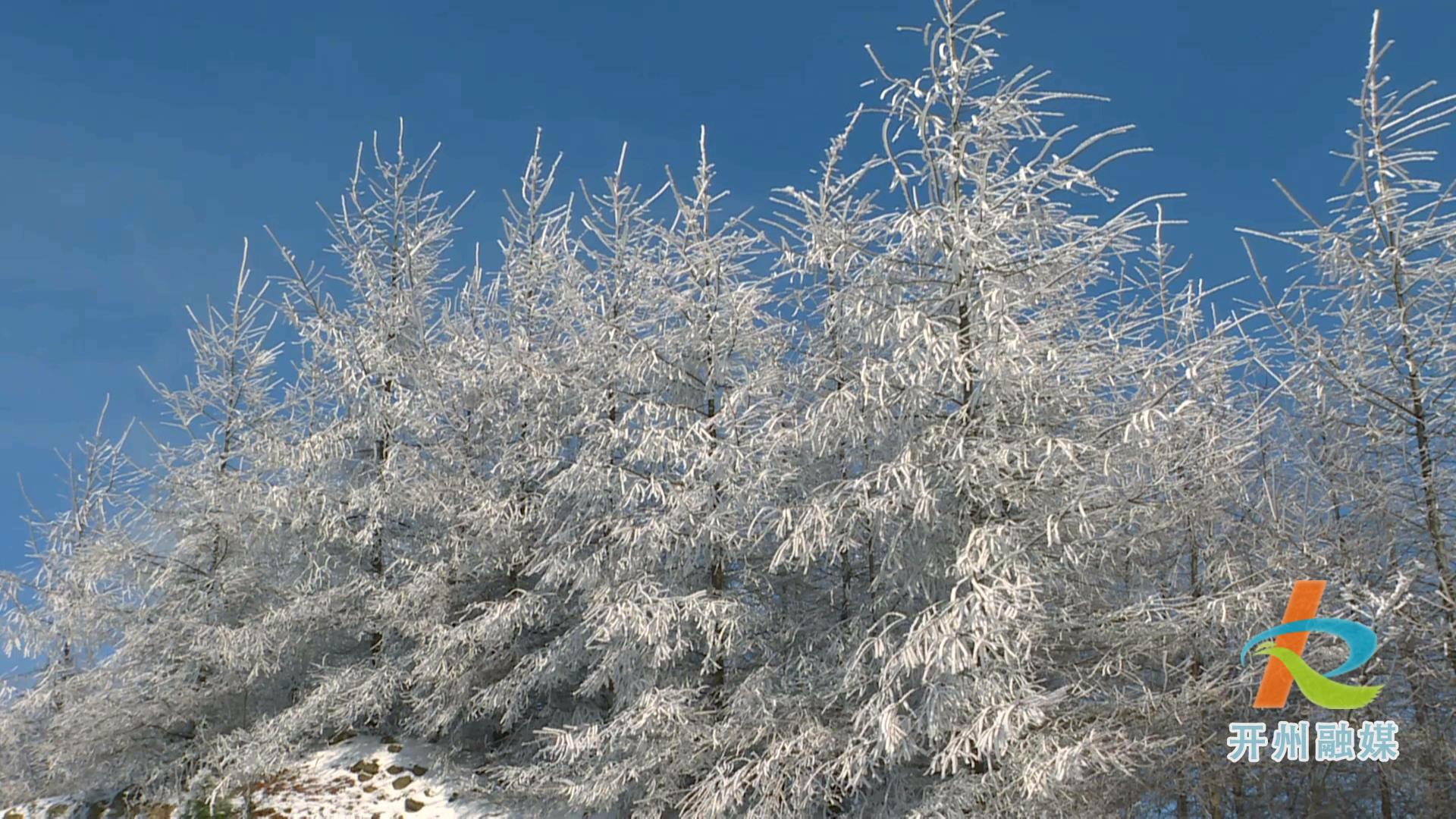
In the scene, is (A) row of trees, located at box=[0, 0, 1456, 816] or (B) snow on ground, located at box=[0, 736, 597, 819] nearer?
(A) row of trees, located at box=[0, 0, 1456, 816]

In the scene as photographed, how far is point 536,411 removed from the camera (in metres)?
14.0

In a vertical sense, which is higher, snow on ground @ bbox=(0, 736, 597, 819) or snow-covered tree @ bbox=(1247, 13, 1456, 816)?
snow-covered tree @ bbox=(1247, 13, 1456, 816)

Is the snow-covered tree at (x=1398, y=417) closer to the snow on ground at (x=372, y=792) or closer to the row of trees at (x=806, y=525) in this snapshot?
the row of trees at (x=806, y=525)

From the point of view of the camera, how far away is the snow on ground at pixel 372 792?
1323 cm

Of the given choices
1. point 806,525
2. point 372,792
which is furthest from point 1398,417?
point 372,792

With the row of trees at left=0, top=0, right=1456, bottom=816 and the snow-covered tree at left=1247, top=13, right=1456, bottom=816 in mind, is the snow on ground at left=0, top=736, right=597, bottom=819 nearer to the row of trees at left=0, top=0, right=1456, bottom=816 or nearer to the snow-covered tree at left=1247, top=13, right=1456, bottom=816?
the row of trees at left=0, top=0, right=1456, bottom=816

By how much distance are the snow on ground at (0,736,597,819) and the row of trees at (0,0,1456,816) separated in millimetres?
367

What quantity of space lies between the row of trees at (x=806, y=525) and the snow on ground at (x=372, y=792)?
0.37 metres

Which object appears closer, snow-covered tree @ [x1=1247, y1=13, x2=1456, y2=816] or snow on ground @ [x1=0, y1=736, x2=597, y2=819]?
snow-covered tree @ [x1=1247, y1=13, x2=1456, y2=816]

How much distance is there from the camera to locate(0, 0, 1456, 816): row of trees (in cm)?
909

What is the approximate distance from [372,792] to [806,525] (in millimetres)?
7499

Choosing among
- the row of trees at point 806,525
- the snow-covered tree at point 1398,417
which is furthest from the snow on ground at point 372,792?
→ the snow-covered tree at point 1398,417

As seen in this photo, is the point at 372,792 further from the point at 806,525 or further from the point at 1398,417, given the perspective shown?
the point at 1398,417

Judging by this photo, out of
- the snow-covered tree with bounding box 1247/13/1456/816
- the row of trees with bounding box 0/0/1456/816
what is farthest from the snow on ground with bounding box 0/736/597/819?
the snow-covered tree with bounding box 1247/13/1456/816
